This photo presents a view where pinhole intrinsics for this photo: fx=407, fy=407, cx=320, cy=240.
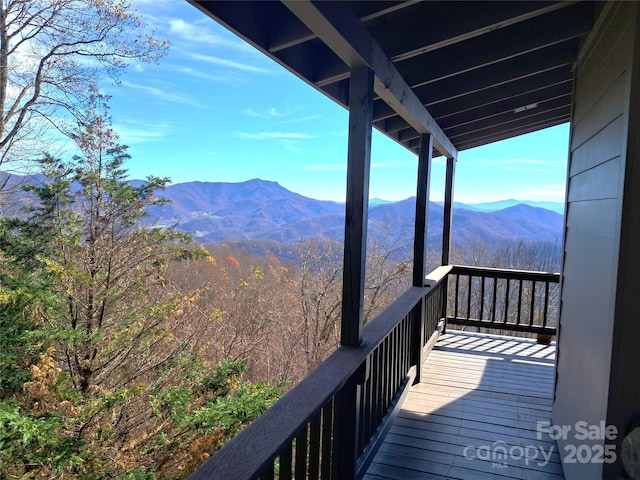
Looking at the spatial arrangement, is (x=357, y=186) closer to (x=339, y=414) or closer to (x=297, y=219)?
(x=339, y=414)

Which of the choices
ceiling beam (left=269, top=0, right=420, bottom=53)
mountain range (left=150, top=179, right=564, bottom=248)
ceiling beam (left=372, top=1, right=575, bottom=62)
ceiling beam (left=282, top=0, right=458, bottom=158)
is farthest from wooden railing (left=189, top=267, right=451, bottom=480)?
ceiling beam (left=372, top=1, right=575, bottom=62)

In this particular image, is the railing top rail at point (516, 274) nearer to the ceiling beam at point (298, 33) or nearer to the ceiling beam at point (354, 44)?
the ceiling beam at point (354, 44)

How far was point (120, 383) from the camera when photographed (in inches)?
289

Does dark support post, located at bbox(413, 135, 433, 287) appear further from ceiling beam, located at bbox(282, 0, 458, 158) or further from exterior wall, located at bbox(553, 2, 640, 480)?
exterior wall, located at bbox(553, 2, 640, 480)

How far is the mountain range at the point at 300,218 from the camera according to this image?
930 centimetres

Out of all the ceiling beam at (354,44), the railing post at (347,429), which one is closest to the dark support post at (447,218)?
the ceiling beam at (354,44)

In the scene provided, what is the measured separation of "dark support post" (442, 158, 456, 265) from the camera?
5.00m

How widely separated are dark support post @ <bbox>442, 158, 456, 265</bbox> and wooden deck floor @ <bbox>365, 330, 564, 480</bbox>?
1317 mm

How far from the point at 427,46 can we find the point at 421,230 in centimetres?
179

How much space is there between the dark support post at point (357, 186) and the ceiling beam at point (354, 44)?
0.11 m

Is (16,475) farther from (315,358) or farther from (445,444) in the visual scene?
(315,358)

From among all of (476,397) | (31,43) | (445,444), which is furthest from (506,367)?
(31,43)

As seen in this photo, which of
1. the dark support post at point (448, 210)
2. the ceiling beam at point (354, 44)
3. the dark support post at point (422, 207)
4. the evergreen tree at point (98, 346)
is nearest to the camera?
the ceiling beam at point (354, 44)

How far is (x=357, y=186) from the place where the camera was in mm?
1945
